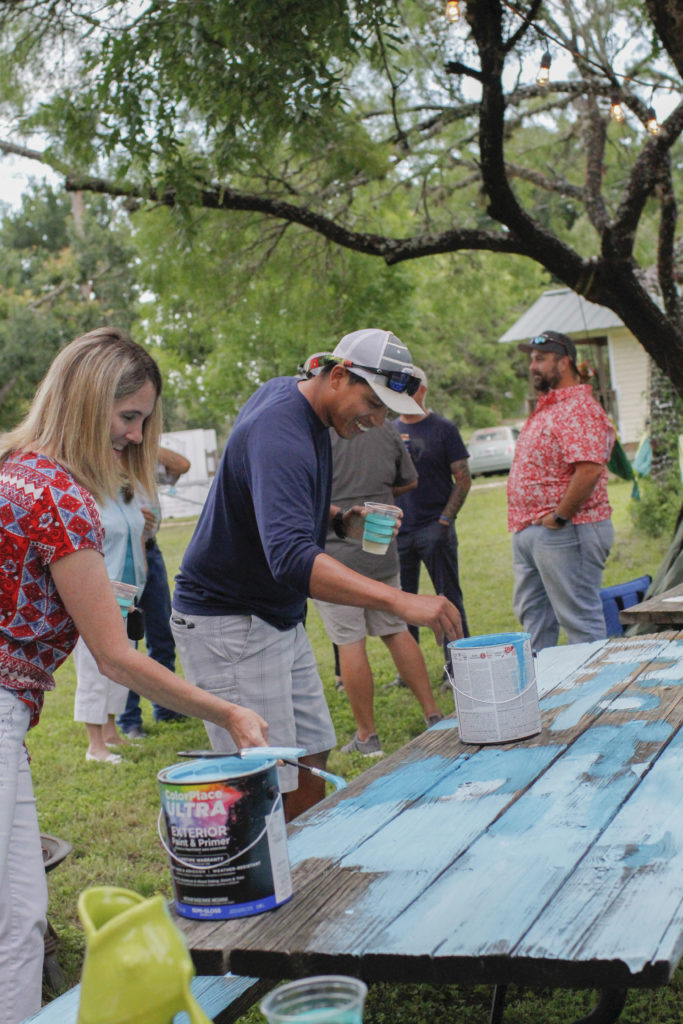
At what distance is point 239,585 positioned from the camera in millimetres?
3307

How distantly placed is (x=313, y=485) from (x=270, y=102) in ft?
16.1

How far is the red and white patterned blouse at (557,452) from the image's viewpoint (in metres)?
5.54

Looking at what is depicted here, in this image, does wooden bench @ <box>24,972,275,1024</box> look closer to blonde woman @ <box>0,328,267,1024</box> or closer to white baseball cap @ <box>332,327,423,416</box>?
blonde woman @ <box>0,328,267,1024</box>

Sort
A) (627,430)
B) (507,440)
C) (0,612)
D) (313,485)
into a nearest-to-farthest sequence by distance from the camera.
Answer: (0,612) → (313,485) → (627,430) → (507,440)

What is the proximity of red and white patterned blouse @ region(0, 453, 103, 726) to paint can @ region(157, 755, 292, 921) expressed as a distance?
0.72 meters

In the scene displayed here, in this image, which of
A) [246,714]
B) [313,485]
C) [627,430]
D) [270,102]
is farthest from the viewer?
[627,430]

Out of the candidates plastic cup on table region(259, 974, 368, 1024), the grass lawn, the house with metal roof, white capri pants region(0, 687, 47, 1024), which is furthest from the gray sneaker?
the house with metal roof

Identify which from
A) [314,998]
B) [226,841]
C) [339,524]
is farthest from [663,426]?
[314,998]

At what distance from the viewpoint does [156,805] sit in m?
5.64

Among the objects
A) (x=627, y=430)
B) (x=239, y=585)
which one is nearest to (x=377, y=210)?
(x=239, y=585)

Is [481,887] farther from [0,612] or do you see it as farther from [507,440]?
[507,440]

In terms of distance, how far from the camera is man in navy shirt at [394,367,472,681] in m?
7.24

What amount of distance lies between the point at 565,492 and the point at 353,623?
1.42m

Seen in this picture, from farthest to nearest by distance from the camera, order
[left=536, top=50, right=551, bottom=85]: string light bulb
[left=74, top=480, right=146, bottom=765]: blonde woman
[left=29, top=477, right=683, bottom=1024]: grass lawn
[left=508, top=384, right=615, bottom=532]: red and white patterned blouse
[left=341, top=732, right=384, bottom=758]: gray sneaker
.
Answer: [left=536, top=50, right=551, bottom=85]: string light bulb, [left=74, top=480, right=146, bottom=765]: blonde woman, [left=341, top=732, right=384, bottom=758]: gray sneaker, [left=508, top=384, right=615, bottom=532]: red and white patterned blouse, [left=29, top=477, right=683, bottom=1024]: grass lawn
